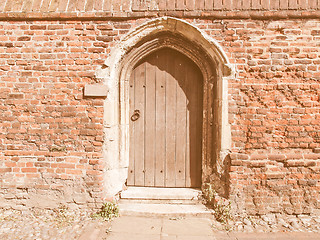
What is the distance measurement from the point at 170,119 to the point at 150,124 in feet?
1.08

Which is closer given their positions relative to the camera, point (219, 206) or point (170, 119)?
point (219, 206)

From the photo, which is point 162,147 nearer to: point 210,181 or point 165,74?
point 210,181

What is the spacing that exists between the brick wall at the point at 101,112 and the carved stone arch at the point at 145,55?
12cm

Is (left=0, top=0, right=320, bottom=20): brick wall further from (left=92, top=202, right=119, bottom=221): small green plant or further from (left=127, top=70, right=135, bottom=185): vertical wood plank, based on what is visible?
(left=92, top=202, right=119, bottom=221): small green plant

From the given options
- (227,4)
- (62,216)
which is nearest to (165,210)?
(62,216)

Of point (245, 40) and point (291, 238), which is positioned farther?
point (245, 40)

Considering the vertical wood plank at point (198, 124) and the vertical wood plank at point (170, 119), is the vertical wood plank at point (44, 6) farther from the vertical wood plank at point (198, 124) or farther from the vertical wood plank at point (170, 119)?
the vertical wood plank at point (198, 124)

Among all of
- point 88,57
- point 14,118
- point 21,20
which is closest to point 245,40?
point 88,57

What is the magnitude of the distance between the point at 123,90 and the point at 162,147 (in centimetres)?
109

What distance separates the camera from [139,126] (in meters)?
3.72

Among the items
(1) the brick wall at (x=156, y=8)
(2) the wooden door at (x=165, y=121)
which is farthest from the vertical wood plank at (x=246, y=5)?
(2) the wooden door at (x=165, y=121)

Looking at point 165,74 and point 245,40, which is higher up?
point 245,40

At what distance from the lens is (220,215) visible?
10.5ft

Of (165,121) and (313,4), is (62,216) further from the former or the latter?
(313,4)
